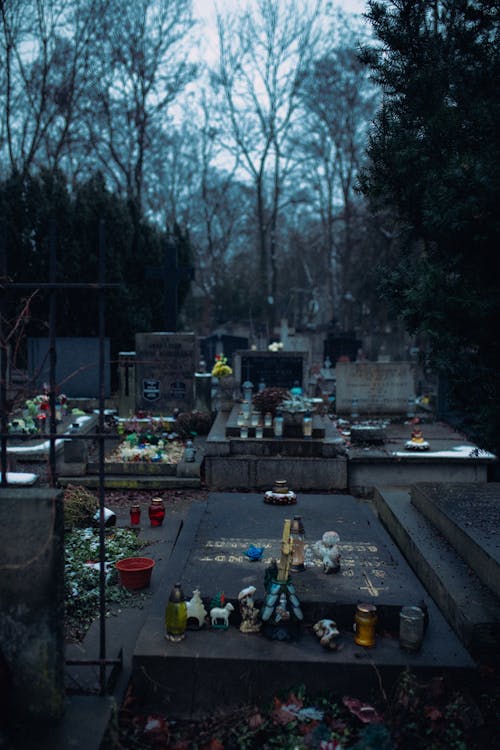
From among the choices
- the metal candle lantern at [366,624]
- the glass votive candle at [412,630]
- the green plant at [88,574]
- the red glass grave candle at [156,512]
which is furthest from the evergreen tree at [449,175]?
the red glass grave candle at [156,512]

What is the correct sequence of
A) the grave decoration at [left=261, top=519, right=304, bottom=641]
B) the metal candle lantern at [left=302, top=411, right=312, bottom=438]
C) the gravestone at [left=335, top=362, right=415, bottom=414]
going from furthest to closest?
1. the gravestone at [left=335, top=362, right=415, bottom=414]
2. the metal candle lantern at [left=302, top=411, right=312, bottom=438]
3. the grave decoration at [left=261, top=519, right=304, bottom=641]

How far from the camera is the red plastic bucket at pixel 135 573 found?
222 inches

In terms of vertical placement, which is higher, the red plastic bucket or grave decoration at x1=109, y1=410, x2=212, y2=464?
grave decoration at x1=109, y1=410, x2=212, y2=464

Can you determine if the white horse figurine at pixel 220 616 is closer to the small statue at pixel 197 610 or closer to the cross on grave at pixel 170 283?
the small statue at pixel 197 610

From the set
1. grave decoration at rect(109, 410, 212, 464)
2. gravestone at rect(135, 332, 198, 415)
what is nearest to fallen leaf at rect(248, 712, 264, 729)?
grave decoration at rect(109, 410, 212, 464)

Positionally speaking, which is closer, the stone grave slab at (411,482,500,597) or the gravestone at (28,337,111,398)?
the stone grave slab at (411,482,500,597)

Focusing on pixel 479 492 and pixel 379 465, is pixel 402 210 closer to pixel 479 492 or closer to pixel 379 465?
pixel 479 492

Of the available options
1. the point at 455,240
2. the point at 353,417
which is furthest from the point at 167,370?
the point at 455,240

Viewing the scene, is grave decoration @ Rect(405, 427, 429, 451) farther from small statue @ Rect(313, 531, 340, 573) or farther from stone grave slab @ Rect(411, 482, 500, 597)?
small statue @ Rect(313, 531, 340, 573)

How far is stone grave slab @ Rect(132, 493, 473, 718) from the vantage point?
4.30 metres

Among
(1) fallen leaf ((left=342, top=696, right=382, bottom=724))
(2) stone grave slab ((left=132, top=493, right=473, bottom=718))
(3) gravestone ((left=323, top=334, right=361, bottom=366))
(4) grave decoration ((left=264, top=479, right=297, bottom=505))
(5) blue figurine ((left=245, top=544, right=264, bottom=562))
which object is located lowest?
(1) fallen leaf ((left=342, top=696, right=382, bottom=724))

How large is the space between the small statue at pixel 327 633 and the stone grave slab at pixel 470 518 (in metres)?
1.48

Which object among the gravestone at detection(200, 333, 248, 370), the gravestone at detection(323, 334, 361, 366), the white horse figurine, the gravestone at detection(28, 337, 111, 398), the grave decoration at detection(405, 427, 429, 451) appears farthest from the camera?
the gravestone at detection(323, 334, 361, 366)

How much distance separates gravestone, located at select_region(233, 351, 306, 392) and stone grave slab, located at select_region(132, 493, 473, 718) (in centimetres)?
856
